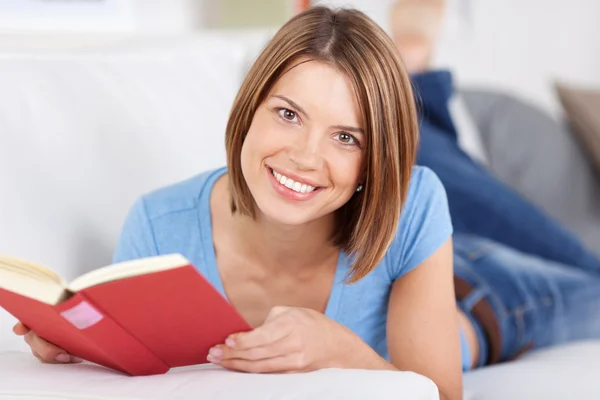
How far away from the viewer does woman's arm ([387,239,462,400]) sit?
3.96ft

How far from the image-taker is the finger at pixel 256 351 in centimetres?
97

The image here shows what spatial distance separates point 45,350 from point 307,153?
402 mm

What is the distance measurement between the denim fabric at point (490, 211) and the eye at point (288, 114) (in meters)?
0.88

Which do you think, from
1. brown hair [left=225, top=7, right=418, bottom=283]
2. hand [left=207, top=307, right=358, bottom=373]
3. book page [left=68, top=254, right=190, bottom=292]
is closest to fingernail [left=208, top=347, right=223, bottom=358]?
hand [left=207, top=307, right=358, bottom=373]

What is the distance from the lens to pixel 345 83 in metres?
1.09

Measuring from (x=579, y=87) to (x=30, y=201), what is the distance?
205 centimetres

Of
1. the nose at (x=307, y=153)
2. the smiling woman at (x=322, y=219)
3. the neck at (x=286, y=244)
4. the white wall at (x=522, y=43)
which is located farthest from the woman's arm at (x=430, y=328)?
the white wall at (x=522, y=43)

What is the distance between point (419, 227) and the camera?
1.27m

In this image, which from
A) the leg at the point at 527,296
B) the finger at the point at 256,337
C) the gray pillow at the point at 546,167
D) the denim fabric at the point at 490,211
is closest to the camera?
the finger at the point at 256,337

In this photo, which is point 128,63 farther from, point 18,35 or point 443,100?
point 443,100

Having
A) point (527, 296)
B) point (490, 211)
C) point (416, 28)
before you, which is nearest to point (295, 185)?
point (527, 296)

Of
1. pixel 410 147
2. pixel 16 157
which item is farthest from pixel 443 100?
pixel 16 157

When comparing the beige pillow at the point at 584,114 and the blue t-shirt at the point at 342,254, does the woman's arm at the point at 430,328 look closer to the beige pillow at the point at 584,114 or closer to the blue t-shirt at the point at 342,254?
the blue t-shirt at the point at 342,254

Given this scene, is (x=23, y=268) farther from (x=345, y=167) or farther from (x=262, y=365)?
(x=345, y=167)
